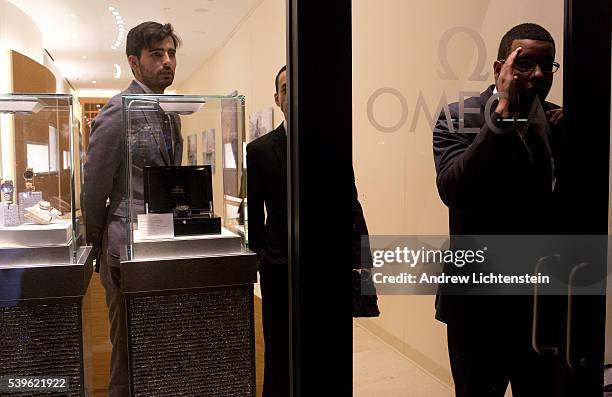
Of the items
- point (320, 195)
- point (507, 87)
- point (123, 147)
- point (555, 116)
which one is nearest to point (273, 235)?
point (320, 195)

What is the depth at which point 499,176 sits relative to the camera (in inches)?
78.7

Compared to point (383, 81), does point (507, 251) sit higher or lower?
lower

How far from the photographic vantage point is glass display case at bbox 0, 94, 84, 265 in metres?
1.69

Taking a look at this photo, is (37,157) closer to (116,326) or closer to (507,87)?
(116,326)

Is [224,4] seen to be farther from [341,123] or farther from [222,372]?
[222,372]

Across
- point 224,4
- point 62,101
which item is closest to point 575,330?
point 224,4

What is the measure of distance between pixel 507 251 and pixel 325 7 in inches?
34.9

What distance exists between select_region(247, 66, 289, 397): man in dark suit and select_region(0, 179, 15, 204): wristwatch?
61 centimetres

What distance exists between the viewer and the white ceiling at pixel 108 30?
5.74ft

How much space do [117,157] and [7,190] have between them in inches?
11.0

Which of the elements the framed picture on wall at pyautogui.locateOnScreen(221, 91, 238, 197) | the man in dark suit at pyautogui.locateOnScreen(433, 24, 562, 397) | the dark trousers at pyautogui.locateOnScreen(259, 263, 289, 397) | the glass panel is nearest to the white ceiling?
the framed picture on wall at pyautogui.locateOnScreen(221, 91, 238, 197)

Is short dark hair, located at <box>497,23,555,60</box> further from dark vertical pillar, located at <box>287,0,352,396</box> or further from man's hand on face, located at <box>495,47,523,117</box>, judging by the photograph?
dark vertical pillar, located at <box>287,0,352,396</box>

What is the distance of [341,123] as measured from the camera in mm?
1840

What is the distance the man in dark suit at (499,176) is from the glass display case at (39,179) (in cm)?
100
